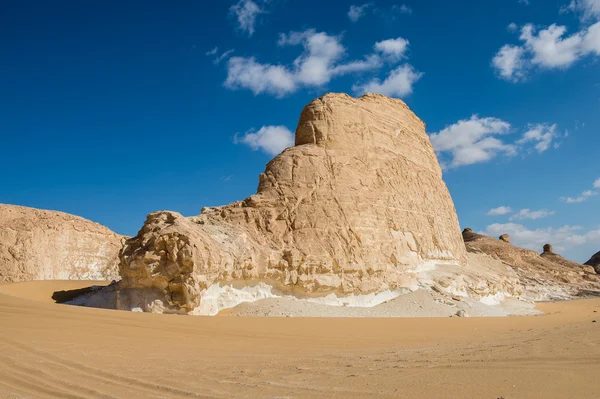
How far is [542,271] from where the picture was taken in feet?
137

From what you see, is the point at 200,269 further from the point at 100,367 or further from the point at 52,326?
the point at 100,367

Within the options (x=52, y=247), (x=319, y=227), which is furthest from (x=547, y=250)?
(x=52, y=247)

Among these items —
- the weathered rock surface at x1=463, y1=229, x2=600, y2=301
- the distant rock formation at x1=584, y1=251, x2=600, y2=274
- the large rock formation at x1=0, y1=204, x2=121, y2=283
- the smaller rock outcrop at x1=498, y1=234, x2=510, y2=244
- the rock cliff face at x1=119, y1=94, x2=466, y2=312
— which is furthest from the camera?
the distant rock formation at x1=584, y1=251, x2=600, y2=274

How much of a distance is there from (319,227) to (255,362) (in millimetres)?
9059

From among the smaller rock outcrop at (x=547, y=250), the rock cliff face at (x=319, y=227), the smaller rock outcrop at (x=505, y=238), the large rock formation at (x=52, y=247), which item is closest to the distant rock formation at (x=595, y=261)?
the smaller rock outcrop at (x=547, y=250)

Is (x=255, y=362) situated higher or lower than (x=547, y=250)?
lower

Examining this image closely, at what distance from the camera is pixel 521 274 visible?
35.4 meters

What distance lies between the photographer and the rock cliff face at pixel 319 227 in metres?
11.4

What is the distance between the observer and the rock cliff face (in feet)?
37.6

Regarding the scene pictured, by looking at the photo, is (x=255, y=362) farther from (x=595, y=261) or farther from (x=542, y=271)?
(x=595, y=261)

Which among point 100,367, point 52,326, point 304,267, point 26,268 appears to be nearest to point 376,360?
point 100,367

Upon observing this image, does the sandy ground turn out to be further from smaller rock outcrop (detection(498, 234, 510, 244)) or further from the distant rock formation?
the distant rock formation

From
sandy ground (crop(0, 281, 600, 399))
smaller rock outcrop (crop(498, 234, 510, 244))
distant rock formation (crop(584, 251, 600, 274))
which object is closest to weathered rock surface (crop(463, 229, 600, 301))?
smaller rock outcrop (crop(498, 234, 510, 244))

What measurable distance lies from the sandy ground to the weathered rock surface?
26.2 m
